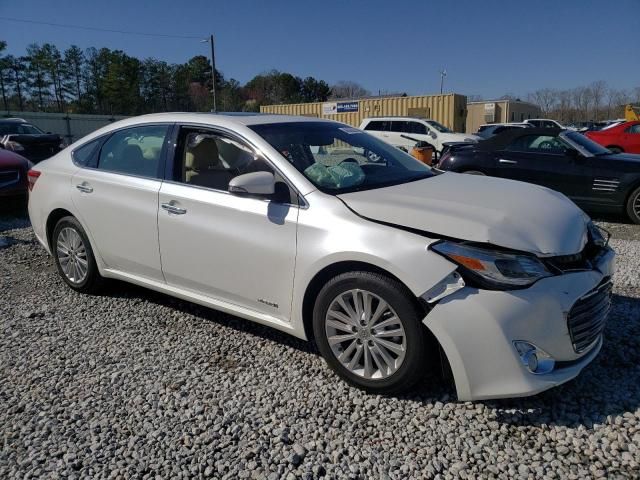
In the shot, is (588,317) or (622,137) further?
(622,137)

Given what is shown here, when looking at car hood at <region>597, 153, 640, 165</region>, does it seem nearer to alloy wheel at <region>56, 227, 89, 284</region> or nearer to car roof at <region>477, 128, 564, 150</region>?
car roof at <region>477, 128, 564, 150</region>

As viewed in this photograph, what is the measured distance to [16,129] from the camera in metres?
14.0

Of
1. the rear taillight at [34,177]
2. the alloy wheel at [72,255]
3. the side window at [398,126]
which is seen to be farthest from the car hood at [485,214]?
the side window at [398,126]

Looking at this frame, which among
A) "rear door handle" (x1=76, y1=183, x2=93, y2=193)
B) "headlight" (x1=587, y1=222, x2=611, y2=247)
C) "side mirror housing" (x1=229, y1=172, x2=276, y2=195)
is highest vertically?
"side mirror housing" (x1=229, y1=172, x2=276, y2=195)

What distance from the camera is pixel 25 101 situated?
176 ft

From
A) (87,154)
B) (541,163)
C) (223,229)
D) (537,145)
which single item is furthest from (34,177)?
(537,145)

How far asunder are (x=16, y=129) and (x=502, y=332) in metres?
15.3

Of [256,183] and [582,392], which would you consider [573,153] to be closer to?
[582,392]

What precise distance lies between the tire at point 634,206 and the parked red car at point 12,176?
31.5 ft

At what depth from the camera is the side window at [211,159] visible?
11.2ft

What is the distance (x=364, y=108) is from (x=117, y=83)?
1482 inches

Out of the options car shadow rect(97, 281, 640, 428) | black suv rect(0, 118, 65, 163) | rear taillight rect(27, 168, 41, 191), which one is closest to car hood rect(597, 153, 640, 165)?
car shadow rect(97, 281, 640, 428)

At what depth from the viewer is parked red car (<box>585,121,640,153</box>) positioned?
47.6ft

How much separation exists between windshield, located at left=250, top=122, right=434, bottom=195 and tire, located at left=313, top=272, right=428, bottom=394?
0.66 meters
